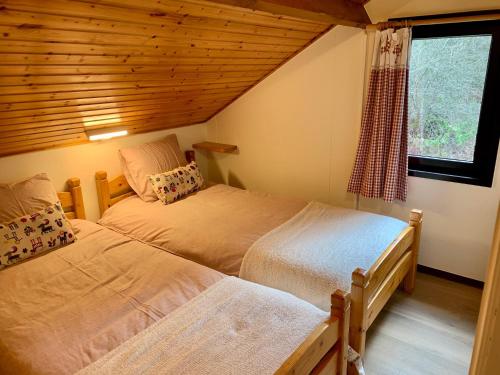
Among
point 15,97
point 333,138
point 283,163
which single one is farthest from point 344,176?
point 15,97

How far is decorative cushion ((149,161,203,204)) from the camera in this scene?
2.95 meters

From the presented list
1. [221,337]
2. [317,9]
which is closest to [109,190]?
[221,337]

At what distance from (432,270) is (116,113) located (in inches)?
103

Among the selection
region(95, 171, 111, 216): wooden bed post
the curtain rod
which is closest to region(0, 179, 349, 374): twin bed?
region(95, 171, 111, 216): wooden bed post

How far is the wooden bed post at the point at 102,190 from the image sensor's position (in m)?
2.89

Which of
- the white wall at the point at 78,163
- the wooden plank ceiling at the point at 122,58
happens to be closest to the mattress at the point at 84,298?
the white wall at the point at 78,163

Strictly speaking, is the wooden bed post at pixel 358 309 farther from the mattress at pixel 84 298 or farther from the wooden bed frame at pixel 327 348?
the mattress at pixel 84 298

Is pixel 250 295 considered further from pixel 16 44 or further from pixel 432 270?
pixel 432 270

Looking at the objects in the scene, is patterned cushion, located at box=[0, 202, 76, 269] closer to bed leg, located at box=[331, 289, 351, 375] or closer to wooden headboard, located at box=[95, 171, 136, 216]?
wooden headboard, located at box=[95, 171, 136, 216]

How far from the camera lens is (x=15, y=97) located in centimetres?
192

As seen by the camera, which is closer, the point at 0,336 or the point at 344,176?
the point at 0,336

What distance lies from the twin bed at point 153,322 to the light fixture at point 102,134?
946 millimetres

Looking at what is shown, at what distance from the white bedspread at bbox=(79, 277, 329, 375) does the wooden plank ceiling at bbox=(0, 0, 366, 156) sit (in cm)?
128

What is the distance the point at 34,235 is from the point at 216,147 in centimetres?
188
